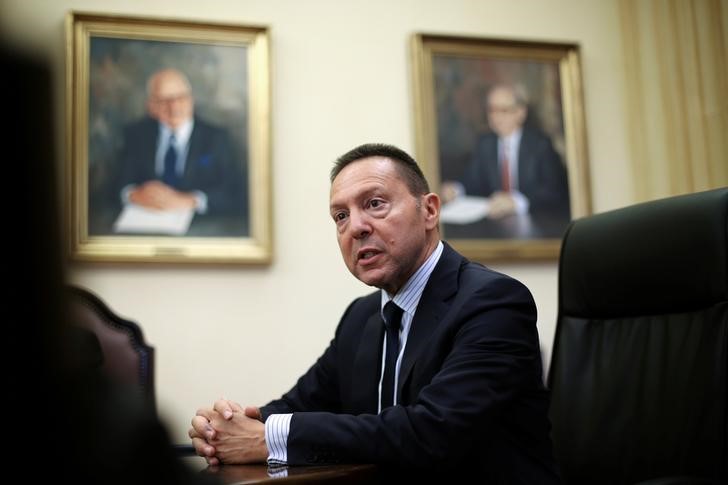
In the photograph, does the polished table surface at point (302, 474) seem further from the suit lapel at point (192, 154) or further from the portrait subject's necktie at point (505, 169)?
the portrait subject's necktie at point (505, 169)

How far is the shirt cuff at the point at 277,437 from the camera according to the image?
1.93 m

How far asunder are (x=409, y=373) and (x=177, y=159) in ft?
7.44

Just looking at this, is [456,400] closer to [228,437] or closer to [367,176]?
[228,437]

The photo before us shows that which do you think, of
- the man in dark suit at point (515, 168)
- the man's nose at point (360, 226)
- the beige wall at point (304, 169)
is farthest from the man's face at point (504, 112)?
the man's nose at point (360, 226)

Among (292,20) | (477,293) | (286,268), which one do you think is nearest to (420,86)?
(292,20)

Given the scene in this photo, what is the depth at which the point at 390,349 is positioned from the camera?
7.92 feet

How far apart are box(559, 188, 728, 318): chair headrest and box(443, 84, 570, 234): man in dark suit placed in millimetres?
1786

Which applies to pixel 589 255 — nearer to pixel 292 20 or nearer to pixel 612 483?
pixel 612 483

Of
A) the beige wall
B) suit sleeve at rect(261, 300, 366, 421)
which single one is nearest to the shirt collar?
suit sleeve at rect(261, 300, 366, 421)

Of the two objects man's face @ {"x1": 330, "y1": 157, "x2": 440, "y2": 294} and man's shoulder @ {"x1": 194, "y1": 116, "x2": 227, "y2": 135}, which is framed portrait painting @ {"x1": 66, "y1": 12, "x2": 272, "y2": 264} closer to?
man's shoulder @ {"x1": 194, "y1": 116, "x2": 227, "y2": 135}

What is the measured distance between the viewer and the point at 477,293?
2.21 m

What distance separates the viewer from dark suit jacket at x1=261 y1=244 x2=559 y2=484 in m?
1.89

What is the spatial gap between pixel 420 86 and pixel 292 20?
79 cm

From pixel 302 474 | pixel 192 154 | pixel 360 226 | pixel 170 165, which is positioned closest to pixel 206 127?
pixel 192 154
